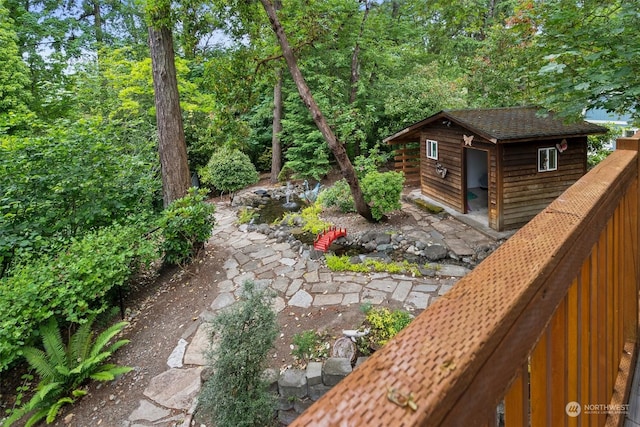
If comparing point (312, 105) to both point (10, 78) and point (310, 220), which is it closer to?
point (310, 220)

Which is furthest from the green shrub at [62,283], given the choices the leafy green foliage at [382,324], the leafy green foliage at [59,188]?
the leafy green foliage at [382,324]

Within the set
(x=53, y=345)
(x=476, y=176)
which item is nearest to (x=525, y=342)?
(x=53, y=345)

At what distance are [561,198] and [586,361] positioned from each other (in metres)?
0.52

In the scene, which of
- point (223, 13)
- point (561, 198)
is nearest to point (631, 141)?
point (561, 198)

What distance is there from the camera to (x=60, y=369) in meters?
3.39

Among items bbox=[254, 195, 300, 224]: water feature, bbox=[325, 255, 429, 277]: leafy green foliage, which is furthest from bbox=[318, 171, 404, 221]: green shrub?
bbox=[254, 195, 300, 224]: water feature

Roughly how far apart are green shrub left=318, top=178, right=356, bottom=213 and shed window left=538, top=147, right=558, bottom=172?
4208 millimetres

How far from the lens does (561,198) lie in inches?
49.7

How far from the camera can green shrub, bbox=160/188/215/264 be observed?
576 centimetres

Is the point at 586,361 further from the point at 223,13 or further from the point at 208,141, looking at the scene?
the point at 208,141

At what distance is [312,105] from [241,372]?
206 inches

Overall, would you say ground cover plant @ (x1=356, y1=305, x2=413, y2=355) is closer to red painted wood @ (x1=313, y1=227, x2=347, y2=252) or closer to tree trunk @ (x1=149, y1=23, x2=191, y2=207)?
red painted wood @ (x1=313, y1=227, x2=347, y2=252)

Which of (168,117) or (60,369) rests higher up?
(168,117)

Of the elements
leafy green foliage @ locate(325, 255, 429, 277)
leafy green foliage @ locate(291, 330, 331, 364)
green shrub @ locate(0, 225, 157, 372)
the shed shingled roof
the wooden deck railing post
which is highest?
the shed shingled roof
